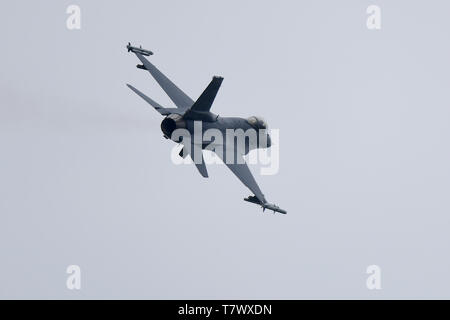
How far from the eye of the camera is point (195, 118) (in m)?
55.8

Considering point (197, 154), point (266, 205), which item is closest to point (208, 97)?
point (197, 154)

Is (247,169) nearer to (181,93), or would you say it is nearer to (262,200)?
(262,200)

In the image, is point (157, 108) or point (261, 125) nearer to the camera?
point (157, 108)

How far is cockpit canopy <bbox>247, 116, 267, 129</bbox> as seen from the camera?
60.7 m

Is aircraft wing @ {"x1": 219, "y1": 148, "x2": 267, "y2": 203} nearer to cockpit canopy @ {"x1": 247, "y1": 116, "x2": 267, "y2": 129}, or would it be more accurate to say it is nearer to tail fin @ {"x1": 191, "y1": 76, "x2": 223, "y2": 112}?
tail fin @ {"x1": 191, "y1": 76, "x2": 223, "y2": 112}

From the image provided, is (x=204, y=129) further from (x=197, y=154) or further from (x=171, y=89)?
(x=171, y=89)

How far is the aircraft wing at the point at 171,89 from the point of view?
192 ft

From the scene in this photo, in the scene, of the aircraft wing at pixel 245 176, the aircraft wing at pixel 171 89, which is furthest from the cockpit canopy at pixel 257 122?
the aircraft wing at pixel 245 176

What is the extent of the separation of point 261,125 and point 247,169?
5.88 meters

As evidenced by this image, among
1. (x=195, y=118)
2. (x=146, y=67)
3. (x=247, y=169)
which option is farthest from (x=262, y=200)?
(x=146, y=67)

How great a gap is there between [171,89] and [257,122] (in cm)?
500
